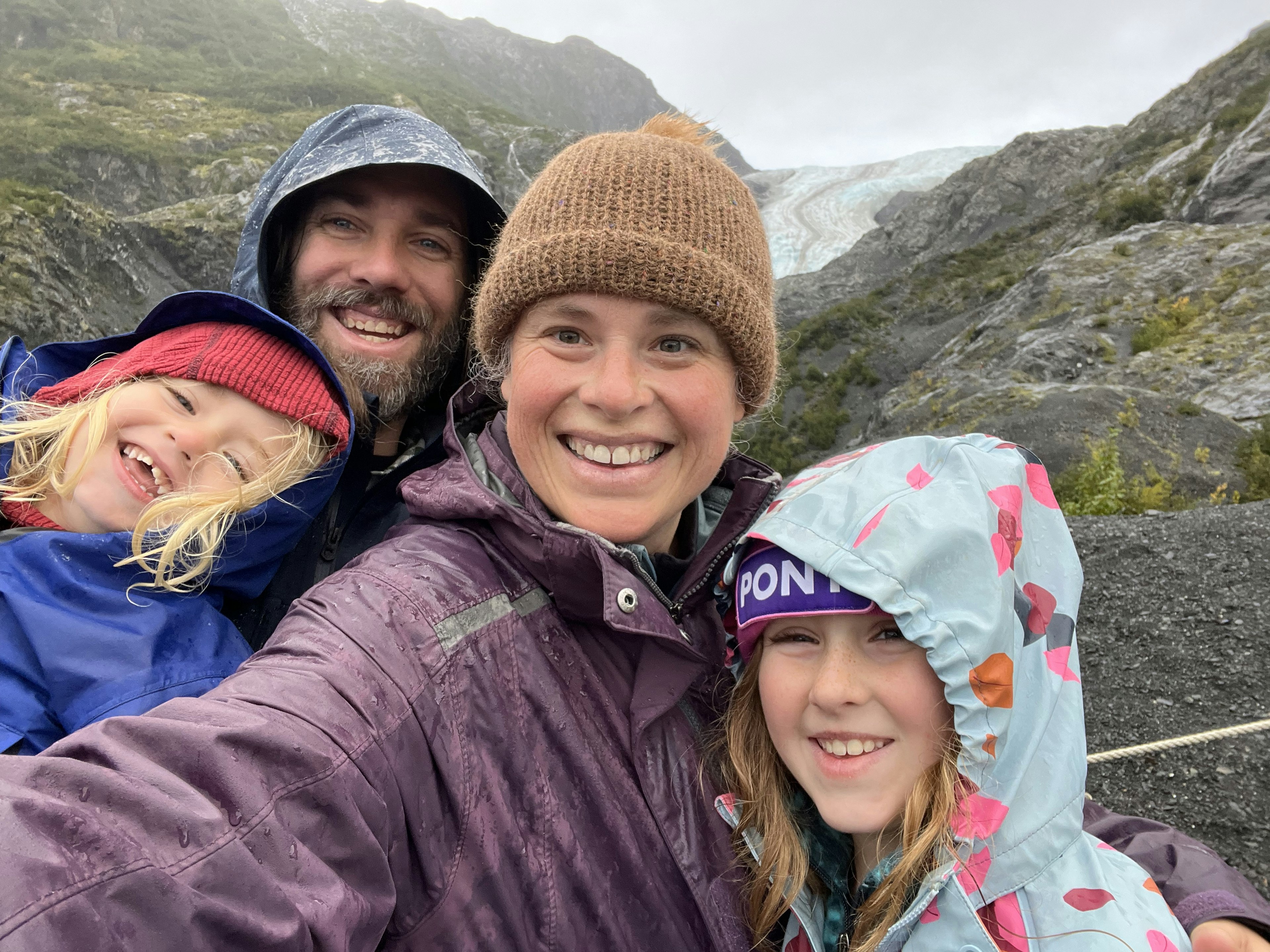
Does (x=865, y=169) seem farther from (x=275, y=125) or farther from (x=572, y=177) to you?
(x=572, y=177)

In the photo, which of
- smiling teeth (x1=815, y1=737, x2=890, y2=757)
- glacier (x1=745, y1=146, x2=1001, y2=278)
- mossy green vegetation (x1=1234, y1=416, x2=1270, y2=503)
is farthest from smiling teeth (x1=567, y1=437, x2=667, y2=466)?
glacier (x1=745, y1=146, x2=1001, y2=278)

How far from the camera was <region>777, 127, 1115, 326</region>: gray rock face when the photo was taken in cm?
3362

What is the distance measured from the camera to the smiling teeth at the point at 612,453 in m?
1.43

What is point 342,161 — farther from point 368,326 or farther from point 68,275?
point 68,275

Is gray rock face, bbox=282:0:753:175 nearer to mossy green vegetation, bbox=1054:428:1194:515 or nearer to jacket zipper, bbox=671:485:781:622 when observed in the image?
mossy green vegetation, bbox=1054:428:1194:515

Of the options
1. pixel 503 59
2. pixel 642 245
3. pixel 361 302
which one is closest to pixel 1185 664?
pixel 642 245

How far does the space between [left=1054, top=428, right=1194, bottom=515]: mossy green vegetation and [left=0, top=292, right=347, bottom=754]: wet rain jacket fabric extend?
761 cm

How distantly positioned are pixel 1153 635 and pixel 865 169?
7146 centimetres

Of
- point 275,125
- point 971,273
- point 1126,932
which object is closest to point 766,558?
point 1126,932

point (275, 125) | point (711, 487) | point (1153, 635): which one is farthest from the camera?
point (275, 125)

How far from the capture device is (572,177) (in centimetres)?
153

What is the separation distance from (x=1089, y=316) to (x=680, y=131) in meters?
17.0

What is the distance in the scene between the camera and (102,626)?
4.32ft

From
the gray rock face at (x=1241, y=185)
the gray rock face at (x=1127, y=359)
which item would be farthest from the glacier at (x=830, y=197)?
the gray rock face at (x=1127, y=359)
